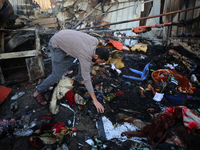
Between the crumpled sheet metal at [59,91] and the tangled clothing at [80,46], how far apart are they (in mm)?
1115

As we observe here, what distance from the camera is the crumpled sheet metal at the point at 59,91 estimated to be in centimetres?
262

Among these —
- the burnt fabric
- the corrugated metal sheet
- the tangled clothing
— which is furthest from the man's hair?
the corrugated metal sheet

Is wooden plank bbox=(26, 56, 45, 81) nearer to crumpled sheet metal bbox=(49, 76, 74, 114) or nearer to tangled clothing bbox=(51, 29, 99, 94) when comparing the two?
crumpled sheet metal bbox=(49, 76, 74, 114)

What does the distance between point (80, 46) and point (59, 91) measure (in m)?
1.51

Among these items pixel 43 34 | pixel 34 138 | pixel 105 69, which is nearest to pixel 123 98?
pixel 105 69

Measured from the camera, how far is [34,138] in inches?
77.4

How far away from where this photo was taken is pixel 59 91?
115 inches

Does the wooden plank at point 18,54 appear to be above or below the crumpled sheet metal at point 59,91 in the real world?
above

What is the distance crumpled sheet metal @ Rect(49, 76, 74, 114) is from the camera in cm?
262

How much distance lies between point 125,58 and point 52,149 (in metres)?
4.27

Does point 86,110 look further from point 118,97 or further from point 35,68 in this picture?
point 35,68

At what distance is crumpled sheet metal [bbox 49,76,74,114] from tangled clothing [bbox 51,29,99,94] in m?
1.12

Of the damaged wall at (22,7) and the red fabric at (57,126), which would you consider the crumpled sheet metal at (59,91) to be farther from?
the damaged wall at (22,7)

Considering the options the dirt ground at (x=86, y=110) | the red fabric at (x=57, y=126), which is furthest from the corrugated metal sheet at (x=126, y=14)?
the red fabric at (x=57, y=126)
